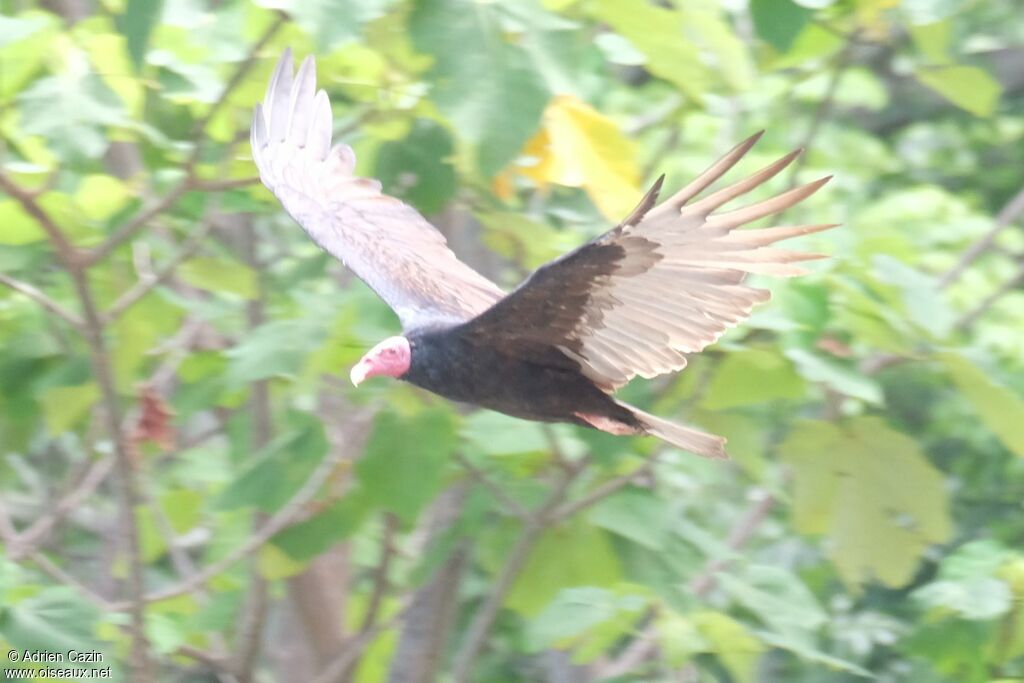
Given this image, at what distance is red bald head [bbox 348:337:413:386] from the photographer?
7.28 ft

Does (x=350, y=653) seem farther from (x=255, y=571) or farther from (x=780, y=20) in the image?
(x=780, y=20)

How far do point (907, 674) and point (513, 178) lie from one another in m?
1.65

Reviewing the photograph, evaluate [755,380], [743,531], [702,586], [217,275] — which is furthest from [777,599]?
[217,275]

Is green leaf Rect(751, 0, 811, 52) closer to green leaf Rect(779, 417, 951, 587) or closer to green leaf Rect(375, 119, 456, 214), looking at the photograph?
green leaf Rect(375, 119, 456, 214)

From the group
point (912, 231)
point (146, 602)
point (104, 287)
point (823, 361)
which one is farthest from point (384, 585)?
point (912, 231)

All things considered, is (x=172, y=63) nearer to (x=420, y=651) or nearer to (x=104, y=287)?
(x=104, y=287)

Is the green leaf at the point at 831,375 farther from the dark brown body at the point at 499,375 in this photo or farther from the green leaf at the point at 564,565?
the green leaf at the point at 564,565

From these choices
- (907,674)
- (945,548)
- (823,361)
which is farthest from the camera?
(945,548)

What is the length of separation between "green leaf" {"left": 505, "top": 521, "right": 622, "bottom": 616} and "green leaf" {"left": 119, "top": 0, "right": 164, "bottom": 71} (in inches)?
43.9

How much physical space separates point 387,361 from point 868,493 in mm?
863

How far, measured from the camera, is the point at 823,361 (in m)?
2.40

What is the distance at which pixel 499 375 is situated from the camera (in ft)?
7.22

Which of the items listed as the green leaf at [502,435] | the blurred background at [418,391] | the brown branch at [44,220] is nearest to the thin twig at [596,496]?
the blurred background at [418,391]

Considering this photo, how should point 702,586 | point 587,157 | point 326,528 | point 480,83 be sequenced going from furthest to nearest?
point 702,586, point 326,528, point 587,157, point 480,83
